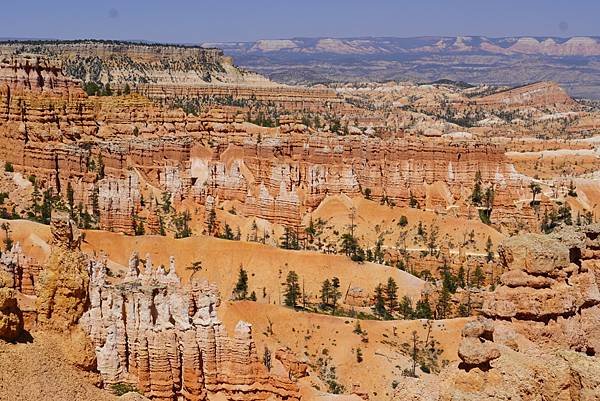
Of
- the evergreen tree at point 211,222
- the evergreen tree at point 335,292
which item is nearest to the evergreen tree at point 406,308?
the evergreen tree at point 335,292

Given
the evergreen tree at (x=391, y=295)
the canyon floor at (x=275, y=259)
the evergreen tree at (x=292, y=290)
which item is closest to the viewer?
the canyon floor at (x=275, y=259)

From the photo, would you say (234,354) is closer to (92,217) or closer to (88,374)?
(88,374)

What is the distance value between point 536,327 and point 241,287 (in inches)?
1163

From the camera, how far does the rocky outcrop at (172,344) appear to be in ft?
83.6

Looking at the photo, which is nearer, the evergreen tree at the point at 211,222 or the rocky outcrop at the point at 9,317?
the rocky outcrop at the point at 9,317

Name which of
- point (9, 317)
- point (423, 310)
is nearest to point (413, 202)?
point (423, 310)

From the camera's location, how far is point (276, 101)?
157 meters

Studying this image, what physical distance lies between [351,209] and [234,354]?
38284mm

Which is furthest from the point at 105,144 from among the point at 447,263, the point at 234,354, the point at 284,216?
the point at 234,354

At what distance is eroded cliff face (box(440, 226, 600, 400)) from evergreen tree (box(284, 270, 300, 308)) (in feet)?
76.0

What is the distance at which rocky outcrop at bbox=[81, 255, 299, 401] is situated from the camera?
2548cm

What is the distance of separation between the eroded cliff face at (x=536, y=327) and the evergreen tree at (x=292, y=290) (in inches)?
912

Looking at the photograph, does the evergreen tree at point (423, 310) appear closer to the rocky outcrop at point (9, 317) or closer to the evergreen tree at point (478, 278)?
the evergreen tree at point (478, 278)

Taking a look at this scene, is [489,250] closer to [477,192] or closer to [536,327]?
[477,192]
